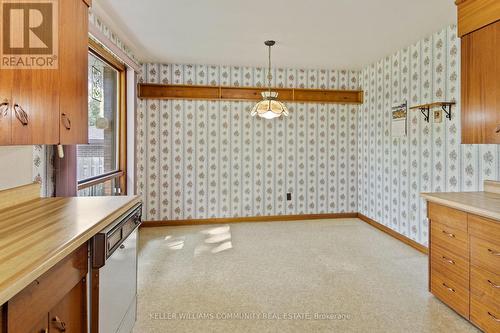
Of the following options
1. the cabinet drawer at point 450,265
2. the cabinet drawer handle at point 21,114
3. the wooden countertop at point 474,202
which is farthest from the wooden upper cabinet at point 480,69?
the cabinet drawer handle at point 21,114

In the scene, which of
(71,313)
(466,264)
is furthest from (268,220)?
(71,313)

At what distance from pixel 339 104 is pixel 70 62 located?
4239mm

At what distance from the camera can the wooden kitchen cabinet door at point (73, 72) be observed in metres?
1.64

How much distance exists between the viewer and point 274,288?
8.70ft

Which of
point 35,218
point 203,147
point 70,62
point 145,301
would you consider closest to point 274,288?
point 145,301

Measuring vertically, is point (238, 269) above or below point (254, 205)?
below

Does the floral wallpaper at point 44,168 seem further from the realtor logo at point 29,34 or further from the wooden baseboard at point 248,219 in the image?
the wooden baseboard at point 248,219

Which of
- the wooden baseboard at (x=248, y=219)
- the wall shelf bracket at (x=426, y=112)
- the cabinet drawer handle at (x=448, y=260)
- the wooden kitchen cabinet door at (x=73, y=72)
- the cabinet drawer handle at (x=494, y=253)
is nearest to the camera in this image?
the wooden kitchen cabinet door at (x=73, y=72)

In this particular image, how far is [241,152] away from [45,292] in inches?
154

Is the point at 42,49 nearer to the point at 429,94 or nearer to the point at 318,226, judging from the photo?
the point at 429,94

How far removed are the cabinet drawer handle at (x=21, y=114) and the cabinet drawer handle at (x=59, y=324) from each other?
90 centimetres

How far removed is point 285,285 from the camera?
2705 millimetres

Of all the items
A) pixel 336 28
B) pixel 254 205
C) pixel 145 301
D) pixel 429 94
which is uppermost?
pixel 336 28

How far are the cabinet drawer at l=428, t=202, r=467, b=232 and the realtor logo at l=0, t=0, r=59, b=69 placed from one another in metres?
2.67
